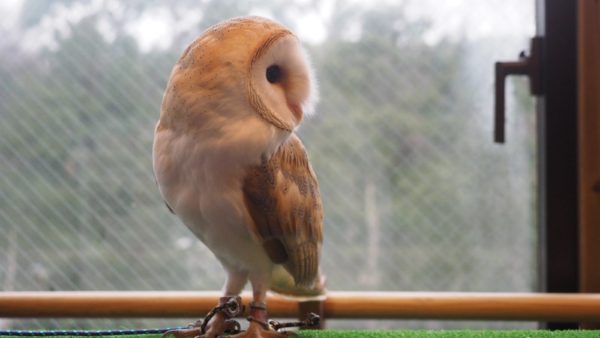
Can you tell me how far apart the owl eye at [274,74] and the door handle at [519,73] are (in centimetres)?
52

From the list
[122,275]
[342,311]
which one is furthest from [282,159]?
[122,275]

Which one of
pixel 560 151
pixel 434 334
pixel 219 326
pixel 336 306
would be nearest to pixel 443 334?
pixel 434 334

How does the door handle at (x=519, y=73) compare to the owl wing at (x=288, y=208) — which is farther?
the door handle at (x=519, y=73)

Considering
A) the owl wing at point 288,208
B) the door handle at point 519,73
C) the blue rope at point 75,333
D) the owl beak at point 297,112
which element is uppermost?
the door handle at point 519,73

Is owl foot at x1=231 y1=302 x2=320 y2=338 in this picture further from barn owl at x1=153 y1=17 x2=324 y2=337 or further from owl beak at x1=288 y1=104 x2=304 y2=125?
A: owl beak at x1=288 y1=104 x2=304 y2=125

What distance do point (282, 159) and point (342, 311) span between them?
33 cm

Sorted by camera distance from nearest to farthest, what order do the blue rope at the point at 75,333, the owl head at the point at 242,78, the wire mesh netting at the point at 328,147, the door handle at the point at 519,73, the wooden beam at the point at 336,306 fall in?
the owl head at the point at 242,78 < the blue rope at the point at 75,333 < the wooden beam at the point at 336,306 < the door handle at the point at 519,73 < the wire mesh netting at the point at 328,147

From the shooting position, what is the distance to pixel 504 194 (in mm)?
1141

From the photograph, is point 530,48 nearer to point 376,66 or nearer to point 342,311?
point 376,66

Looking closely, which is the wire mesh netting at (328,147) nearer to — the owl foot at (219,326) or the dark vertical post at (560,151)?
the dark vertical post at (560,151)

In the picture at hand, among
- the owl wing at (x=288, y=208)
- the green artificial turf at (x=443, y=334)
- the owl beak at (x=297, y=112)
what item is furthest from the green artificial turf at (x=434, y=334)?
the owl beak at (x=297, y=112)

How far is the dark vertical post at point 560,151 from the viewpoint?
1067 mm

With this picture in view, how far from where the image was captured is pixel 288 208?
584 millimetres

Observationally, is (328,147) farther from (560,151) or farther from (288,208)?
(288,208)
